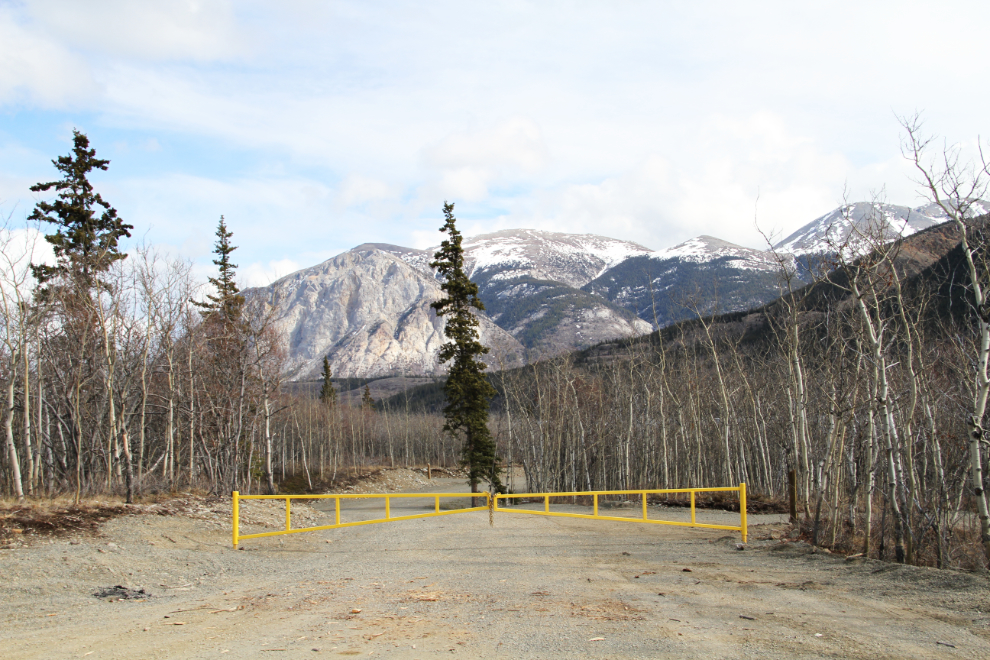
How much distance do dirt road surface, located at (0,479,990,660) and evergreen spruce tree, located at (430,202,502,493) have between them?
19.2 metres

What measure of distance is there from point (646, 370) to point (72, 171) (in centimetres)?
3350

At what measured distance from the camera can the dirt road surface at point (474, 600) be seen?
6.83m

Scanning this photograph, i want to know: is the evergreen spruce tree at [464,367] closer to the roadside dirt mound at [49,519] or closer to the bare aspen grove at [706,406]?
the bare aspen grove at [706,406]

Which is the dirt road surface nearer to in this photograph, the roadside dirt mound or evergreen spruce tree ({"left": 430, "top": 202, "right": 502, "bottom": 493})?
the roadside dirt mound

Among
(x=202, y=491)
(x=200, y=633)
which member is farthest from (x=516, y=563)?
(x=202, y=491)

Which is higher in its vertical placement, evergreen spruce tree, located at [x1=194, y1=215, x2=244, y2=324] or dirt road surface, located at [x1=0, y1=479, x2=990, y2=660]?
evergreen spruce tree, located at [x1=194, y1=215, x2=244, y2=324]

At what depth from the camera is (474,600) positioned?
30.6 ft

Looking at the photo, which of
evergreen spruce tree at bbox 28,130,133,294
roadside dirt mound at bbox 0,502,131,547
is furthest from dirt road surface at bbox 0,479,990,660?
evergreen spruce tree at bbox 28,130,133,294

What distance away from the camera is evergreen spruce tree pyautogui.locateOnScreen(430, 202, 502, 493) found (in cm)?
3509

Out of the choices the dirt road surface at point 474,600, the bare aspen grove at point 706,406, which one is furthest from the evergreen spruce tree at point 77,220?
the dirt road surface at point 474,600

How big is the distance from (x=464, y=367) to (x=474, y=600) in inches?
1045

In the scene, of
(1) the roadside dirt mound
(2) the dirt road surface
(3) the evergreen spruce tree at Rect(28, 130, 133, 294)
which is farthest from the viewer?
(3) the evergreen spruce tree at Rect(28, 130, 133, 294)

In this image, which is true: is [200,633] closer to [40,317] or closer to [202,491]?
[40,317]

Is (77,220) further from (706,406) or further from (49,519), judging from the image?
(706,406)
